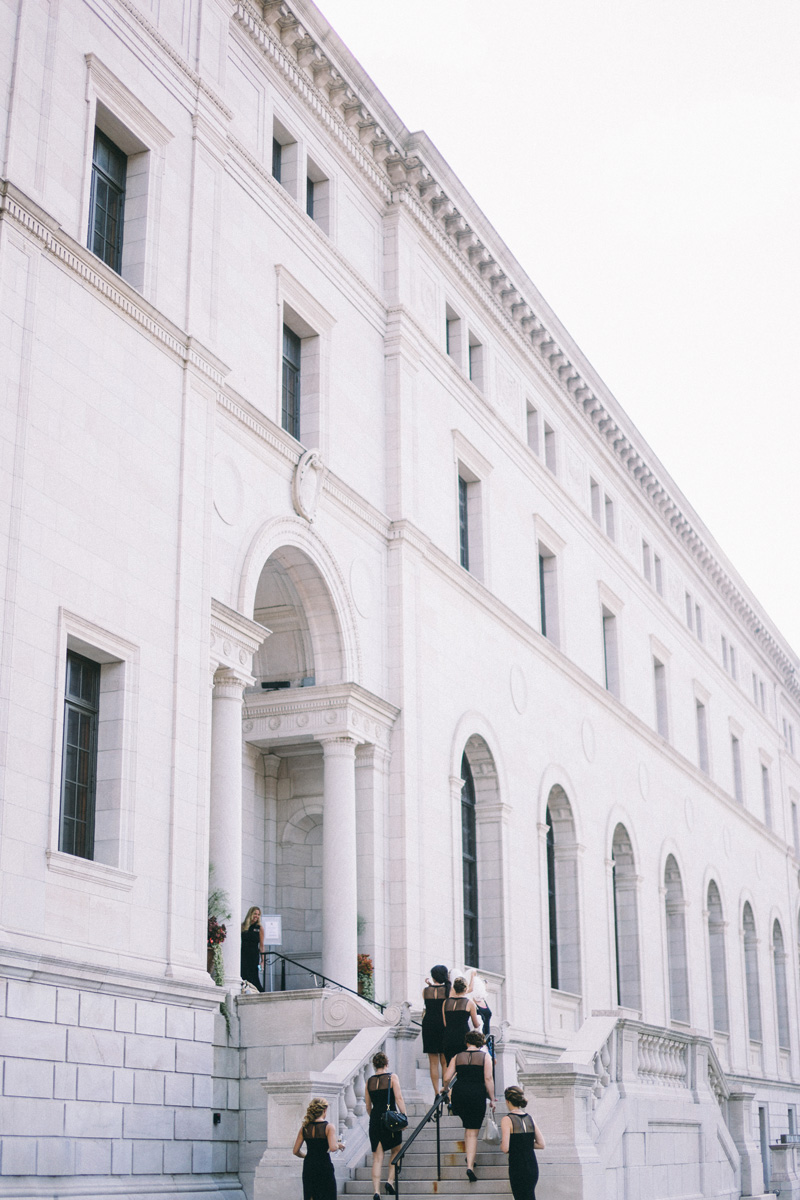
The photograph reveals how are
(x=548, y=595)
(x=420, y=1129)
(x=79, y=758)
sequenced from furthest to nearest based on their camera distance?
(x=548, y=595), (x=79, y=758), (x=420, y=1129)

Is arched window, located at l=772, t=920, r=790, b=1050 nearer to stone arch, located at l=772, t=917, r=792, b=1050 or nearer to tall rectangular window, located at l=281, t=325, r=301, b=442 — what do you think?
stone arch, located at l=772, t=917, r=792, b=1050

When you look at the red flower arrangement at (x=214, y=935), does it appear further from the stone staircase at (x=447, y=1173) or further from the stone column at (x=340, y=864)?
the stone staircase at (x=447, y=1173)

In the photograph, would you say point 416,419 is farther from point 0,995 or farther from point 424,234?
point 0,995

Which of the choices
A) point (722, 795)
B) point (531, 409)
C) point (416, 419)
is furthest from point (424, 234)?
point (722, 795)

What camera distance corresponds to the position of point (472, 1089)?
1652cm

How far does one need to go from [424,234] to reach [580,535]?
10.4 meters

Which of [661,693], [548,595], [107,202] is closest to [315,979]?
[107,202]

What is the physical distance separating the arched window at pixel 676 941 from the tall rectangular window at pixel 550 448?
1215 centimetres

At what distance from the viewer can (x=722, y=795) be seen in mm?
47594

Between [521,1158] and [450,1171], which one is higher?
[521,1158]

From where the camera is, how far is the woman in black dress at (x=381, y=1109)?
52.5 ft

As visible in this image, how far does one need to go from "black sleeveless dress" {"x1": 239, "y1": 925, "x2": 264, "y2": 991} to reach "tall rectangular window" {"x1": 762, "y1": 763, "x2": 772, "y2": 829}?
1453 inches

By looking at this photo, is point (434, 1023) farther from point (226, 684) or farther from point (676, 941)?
point (676, 941)

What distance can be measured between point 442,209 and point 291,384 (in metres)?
6.98
